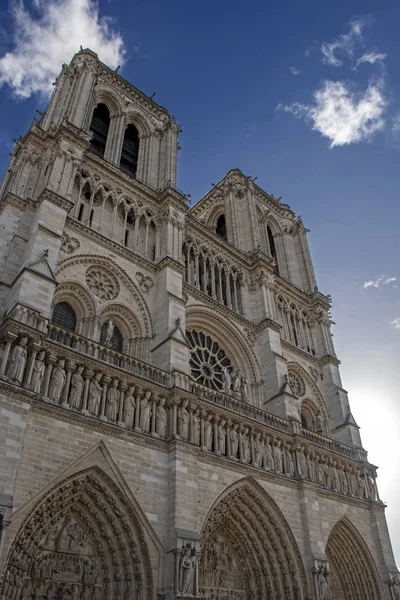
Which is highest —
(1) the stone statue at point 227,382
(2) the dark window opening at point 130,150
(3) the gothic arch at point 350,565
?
(2) the dark window opening at point 130,150

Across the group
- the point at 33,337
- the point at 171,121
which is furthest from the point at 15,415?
the point at 171,121

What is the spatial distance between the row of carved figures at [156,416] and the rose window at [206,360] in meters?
2.91

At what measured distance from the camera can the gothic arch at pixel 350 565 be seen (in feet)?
58.5

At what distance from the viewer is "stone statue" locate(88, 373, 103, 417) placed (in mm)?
12609

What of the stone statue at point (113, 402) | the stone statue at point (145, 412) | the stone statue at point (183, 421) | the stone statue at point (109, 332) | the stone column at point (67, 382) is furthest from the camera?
the stone statue at point (109, 332)

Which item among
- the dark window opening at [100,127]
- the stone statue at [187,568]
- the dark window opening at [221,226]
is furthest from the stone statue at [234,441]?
the dark window opening at [221,226]

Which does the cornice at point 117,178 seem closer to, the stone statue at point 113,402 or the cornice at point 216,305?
the cornice at point 216,305

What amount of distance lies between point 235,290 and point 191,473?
33.9 feet

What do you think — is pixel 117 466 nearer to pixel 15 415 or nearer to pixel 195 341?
pixel 15 415

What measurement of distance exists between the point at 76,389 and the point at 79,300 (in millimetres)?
4026

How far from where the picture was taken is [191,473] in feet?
43.8

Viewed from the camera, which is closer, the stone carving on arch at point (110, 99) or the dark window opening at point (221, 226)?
the stone carving on arch at point (110, 99)

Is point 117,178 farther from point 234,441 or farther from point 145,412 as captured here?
point 234,441

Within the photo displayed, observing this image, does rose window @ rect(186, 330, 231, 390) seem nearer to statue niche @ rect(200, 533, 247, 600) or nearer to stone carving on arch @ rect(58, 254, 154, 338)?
stone carving on arch @ rect(58, 254, 154, 338)
